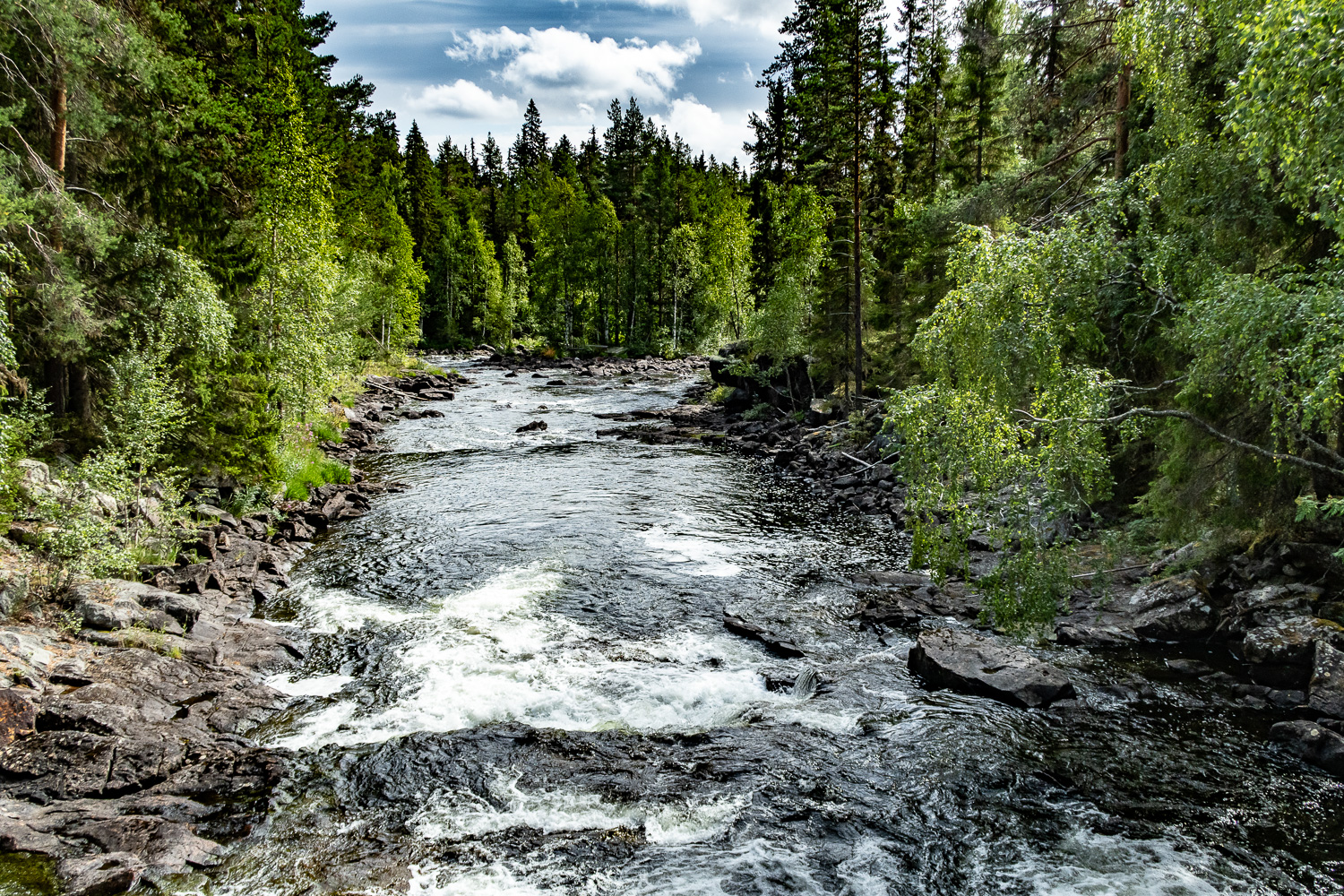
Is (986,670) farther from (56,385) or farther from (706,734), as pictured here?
(56,385)

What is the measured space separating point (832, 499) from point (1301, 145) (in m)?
17.8

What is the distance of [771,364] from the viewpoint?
39.2m

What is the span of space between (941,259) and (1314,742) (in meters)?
22.3

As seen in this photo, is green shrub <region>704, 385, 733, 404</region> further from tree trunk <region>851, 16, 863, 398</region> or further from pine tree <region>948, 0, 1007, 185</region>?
pine tree <region>948, 0, 1007, 185</region>

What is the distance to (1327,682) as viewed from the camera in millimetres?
10328

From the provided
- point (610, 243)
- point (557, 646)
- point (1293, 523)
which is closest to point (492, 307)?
point (610, 243)

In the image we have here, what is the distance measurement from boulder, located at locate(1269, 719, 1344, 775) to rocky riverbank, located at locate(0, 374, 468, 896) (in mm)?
13270

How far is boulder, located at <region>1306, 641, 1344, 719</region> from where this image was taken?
1011 cm

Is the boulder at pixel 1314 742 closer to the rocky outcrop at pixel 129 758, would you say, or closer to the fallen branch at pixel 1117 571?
the fallen branch at pixel 1117 571

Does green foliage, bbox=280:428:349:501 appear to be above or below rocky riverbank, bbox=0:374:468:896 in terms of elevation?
above

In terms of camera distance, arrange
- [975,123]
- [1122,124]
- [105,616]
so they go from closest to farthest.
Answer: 1. [105,616]
2. [1122,124]
3. [975,123]

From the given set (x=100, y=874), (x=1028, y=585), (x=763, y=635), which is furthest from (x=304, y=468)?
(x=1028, y=585)

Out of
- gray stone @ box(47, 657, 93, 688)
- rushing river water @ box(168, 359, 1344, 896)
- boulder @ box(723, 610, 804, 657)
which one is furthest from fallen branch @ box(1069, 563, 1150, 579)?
gray stone @ box(47, 657, 93, 688)

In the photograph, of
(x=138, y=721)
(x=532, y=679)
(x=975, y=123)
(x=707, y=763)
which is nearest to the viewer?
(x=138, y=721)
